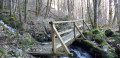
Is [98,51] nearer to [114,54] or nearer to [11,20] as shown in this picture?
Answer: [114,54]

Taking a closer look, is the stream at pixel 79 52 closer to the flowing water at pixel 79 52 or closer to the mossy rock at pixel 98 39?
the flowing water at pixel 79 52

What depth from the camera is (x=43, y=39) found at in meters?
12.4

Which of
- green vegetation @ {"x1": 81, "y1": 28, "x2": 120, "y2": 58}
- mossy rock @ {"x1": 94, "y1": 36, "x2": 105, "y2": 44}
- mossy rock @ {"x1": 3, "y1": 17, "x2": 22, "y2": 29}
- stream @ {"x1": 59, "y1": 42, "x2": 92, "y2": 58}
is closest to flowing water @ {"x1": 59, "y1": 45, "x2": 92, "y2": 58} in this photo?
stream @ {"x1": 59, "y1": 42, "x2": 92, "y2": 58}

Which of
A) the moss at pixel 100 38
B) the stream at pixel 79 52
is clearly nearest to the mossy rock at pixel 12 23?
the stream at pixel 79 52

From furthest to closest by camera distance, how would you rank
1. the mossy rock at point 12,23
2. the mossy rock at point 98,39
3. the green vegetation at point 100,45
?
the mossy rock at point 12,23 < the mossy rock at point 98,39 < the green vegetation at point 100,45

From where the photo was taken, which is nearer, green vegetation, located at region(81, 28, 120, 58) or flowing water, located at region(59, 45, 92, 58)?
green vegetation, located at region(81, 28, 120, 58)

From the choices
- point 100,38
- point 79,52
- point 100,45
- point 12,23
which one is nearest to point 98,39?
point 100,38

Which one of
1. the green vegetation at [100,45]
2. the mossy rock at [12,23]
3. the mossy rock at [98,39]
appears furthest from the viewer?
the mossy rock at [12,23]

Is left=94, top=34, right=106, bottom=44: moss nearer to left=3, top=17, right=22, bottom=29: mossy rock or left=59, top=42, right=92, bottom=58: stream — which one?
left=59, top=42, right=92, bottom=58: stream

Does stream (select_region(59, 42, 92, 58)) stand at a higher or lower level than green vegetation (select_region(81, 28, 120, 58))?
lower

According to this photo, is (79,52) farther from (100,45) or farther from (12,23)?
(12,23)

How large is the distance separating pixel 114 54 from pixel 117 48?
0.64 metres

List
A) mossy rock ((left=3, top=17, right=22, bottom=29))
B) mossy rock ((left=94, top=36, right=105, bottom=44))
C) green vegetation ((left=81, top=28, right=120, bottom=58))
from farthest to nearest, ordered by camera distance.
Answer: mossy rock ((left=3, top=17, right=22, bottom=29)) → mossy rock ((left=94, top=36, right=105, bottom=44)) → green vegetation ((left=81, top=28, right=120, bottom=58))

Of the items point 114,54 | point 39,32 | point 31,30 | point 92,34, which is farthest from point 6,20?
point 114,54
